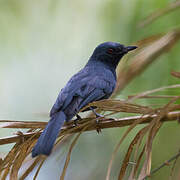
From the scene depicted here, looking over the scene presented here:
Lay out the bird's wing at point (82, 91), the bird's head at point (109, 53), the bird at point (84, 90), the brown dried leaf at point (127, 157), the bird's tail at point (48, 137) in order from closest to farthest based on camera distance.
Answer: the brown dried leaf at point (127, 157) < the bird's tail at point (48, 137) < the bird at point (84, 90) < the bird's wing at point (82, 91) < the bird's head at point (109, 53)

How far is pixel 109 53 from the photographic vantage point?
189 inches

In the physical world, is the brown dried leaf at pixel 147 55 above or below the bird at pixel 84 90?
above

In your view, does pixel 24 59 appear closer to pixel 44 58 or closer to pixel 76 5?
pixel 44 58

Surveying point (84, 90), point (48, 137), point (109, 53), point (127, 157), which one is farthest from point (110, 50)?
point (127, 157)

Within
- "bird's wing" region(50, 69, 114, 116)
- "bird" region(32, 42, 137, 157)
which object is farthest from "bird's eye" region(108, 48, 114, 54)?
"bird's wing" region(50, 69, 114, 116)

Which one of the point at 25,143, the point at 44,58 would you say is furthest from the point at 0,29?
the point at 25,143

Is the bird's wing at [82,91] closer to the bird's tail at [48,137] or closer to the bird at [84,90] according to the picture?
the bird at [84,90]

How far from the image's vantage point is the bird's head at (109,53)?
4.61 metres

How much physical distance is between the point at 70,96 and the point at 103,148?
1124 mm

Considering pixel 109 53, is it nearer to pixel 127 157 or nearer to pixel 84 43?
pixel 84 43

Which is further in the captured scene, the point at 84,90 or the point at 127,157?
the point at 84,90

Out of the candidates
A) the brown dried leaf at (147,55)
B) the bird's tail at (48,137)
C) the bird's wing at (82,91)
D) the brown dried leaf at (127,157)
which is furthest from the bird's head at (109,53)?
the brown dried leaf at (127,157)

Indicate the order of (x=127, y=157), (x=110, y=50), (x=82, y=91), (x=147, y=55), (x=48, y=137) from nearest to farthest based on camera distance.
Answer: (x=127, y=157), (x=48, y=137), (x=147, y=55), (x=82, y=91), (x=110, y=50)

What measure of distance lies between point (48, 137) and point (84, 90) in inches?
57.1
